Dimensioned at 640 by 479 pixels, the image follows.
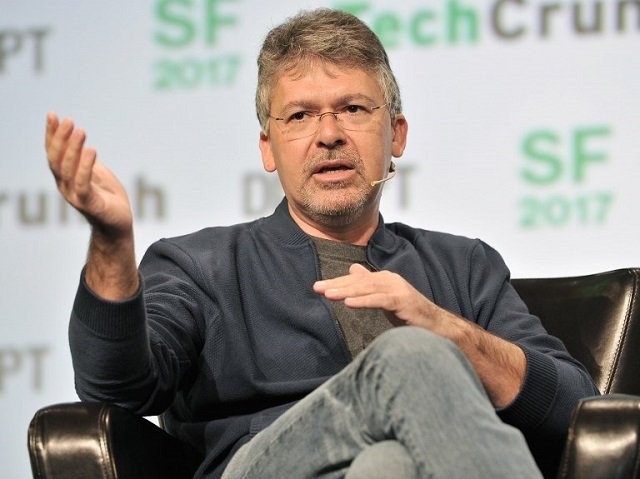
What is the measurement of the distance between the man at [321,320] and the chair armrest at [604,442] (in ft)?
0.64

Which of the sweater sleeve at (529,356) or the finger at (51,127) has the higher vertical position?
the finger at (51,127)

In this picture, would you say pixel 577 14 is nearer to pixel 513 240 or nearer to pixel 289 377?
pixel 513 240

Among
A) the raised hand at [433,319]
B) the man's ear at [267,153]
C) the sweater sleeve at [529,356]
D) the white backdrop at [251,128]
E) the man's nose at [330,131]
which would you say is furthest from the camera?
the white backdrop at [251,128]

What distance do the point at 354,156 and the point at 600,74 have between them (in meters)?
0.87

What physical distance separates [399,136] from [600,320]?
55 cm

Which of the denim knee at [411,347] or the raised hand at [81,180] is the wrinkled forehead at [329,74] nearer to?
the raised hand at [81,180]

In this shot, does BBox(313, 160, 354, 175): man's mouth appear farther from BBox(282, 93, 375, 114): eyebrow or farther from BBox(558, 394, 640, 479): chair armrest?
BBox(558, 394, 640, 479): chair armrest

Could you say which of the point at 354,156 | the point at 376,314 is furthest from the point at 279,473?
the point at 354,156

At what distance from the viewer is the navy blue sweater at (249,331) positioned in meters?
1.86

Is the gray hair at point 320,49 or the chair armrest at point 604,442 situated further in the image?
the gray hair at point 320,49

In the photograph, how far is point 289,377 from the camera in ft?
6.79

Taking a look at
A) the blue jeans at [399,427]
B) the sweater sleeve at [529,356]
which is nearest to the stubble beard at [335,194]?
the sweater sleeve at [529,356]

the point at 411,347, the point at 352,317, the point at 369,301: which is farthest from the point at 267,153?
the point at 411,347

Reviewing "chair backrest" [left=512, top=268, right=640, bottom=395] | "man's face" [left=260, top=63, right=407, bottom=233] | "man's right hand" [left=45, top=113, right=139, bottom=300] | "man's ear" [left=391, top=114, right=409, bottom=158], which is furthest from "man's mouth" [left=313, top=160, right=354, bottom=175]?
"man's right hand" [left=45, top=113, right=139, bottom=300]
